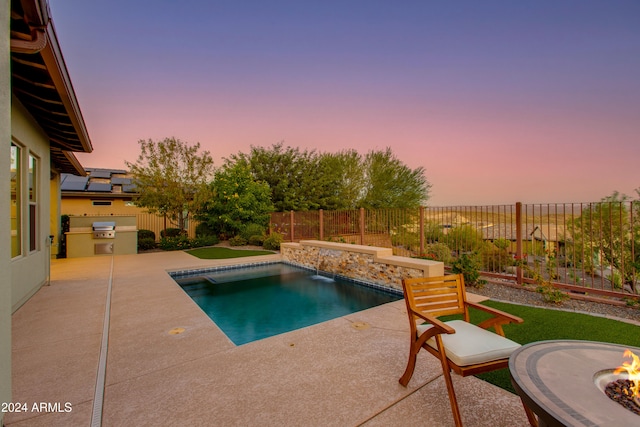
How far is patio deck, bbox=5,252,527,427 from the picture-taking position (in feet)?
7.16

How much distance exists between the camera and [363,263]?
7.43m

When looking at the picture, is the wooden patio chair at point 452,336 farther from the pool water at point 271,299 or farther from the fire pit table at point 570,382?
the pool water at point 271,299

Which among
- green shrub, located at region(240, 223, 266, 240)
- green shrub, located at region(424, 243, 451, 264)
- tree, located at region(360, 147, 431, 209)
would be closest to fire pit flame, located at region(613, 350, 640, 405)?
green shrub, located at region(424, 243, 451, 264)

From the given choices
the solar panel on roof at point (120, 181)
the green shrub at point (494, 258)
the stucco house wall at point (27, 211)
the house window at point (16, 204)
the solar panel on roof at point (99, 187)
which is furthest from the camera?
the solar panel on roof at point (120, 181)

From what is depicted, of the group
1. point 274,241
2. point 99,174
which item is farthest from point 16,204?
point 99,174

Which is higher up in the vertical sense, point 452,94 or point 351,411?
point 452,94

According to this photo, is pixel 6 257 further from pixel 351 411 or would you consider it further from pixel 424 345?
pixel 424 345

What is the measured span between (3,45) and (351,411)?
3513 mm

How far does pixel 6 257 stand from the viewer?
6.47ft

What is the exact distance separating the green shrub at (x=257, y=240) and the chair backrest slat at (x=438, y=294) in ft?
39.1

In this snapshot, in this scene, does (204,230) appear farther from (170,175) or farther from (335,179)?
(335,179)

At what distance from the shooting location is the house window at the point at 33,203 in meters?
5.90

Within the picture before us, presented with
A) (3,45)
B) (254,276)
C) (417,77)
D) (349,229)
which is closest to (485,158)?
(417,77)

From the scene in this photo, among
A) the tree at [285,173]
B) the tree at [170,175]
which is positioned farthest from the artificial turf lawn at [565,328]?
the tree at [285,173]
